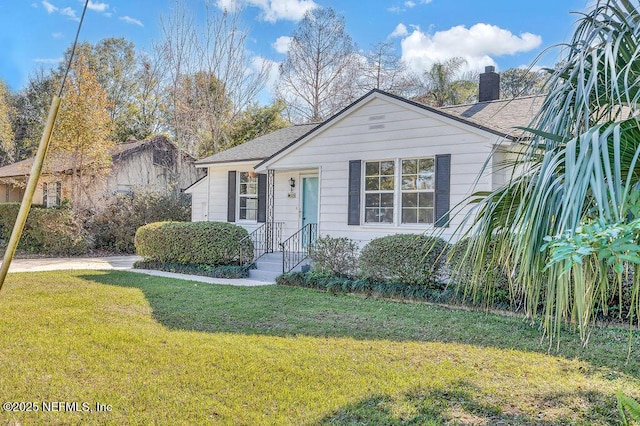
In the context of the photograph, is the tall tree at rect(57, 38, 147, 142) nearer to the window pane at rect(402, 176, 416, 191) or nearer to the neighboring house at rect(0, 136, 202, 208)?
the neighboring house at rect(0, 136, 202, 208)

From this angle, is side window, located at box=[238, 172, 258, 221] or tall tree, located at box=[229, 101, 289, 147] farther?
tall tree, located at box=[229, 101, 289, 147]

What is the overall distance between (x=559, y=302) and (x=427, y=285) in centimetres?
631

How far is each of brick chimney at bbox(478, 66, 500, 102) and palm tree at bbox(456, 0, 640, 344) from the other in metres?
10.5

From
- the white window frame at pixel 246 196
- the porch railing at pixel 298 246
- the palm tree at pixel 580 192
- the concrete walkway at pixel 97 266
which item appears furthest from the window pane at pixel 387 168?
the palm tree at pixel 580 192

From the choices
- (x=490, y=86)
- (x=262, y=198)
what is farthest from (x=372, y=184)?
(x=490, y=86)

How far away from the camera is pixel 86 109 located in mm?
15609

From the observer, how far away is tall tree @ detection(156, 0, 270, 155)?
2203 cm

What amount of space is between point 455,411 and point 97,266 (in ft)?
37.9

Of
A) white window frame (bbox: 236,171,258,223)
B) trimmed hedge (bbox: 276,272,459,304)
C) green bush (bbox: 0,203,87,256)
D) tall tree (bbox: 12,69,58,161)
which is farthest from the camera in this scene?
tall tree (bbox: 12,69,58,161)

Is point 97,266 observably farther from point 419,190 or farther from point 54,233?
point 419,190

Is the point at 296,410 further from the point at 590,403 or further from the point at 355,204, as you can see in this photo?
the point at 355,204

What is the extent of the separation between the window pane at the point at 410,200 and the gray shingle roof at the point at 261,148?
484 cm

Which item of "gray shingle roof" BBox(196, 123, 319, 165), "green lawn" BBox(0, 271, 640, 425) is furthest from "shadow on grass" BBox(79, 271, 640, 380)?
"gray shingle roof" BBox(196, 123, 319, 165)

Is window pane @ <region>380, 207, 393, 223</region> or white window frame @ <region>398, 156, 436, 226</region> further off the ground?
white window frame @ <region>398, 156, 436, 226</region>
